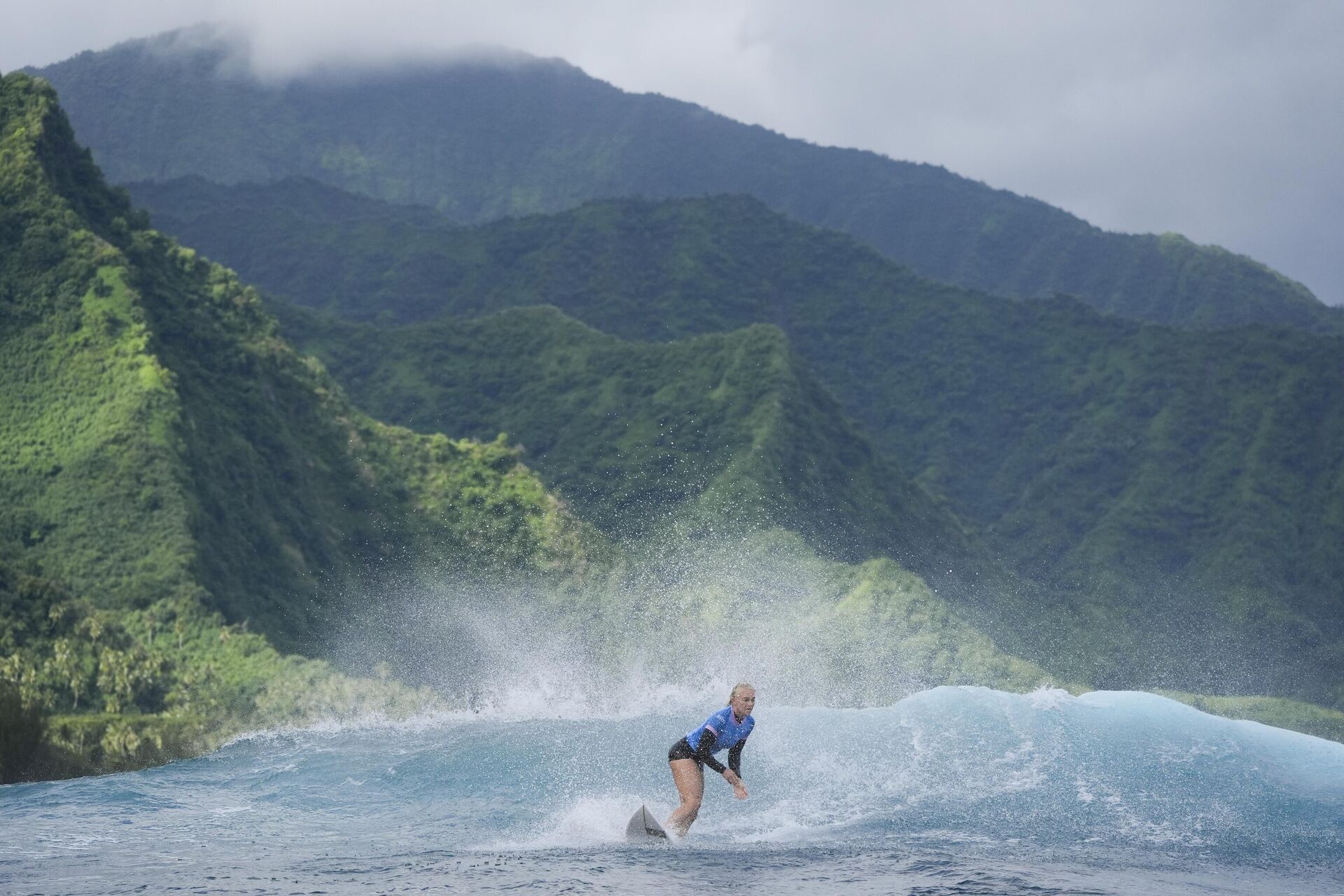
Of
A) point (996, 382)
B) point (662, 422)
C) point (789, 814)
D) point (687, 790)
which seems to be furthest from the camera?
point (996, 382)

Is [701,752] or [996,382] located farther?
[996,382]

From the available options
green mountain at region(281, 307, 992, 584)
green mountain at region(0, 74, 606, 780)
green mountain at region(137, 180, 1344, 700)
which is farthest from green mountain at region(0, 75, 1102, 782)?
green mountain at region(137, 180, 1344, 700)

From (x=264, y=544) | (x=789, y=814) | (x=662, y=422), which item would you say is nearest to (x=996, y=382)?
(x=662, y=422)

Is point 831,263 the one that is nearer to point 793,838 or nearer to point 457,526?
point 457,526

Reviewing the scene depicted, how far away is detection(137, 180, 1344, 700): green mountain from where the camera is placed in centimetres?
10281

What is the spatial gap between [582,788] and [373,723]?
22424 mm

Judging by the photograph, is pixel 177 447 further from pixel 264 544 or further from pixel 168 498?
pixel 264 544

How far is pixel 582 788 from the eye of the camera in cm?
2711

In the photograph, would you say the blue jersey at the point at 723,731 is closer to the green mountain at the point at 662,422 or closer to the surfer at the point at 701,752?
the surfer at the point at 701,752

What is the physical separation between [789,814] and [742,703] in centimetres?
364

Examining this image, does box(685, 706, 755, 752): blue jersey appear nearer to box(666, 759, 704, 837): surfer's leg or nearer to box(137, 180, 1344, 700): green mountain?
box(666, 759, 704, 837): surfer's leg

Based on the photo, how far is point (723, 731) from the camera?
71.8 feet

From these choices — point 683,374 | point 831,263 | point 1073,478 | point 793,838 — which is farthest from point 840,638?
point 831,263

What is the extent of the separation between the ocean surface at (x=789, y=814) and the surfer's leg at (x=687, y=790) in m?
0.35
